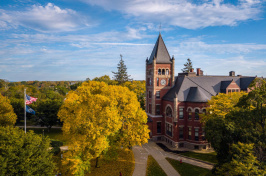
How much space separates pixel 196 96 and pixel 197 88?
79.3 inches

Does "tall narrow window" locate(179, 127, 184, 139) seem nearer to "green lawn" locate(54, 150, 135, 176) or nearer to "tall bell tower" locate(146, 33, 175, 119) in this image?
"tall bell tower" locate(146, 33, 175, 119)

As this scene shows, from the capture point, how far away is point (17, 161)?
1848cm

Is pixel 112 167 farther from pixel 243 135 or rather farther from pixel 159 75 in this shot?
pixel 159 75

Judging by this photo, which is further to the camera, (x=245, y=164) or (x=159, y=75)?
(x=159, y=75)

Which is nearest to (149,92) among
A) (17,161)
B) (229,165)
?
(229,165)

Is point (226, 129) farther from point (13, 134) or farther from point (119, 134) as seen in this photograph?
point (13, 134)

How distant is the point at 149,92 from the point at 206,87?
14.1 meters

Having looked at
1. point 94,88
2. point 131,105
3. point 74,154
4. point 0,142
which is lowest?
point 74,154

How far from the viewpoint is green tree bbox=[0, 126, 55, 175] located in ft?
60.0

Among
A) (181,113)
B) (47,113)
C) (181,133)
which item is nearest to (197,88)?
(181,113)

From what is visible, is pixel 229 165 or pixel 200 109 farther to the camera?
pixel 200 109

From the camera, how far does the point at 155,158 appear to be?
34.5 m

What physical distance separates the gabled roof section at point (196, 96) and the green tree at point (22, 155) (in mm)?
29854

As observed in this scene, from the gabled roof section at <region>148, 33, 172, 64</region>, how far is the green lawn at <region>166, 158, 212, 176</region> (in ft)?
78.7
